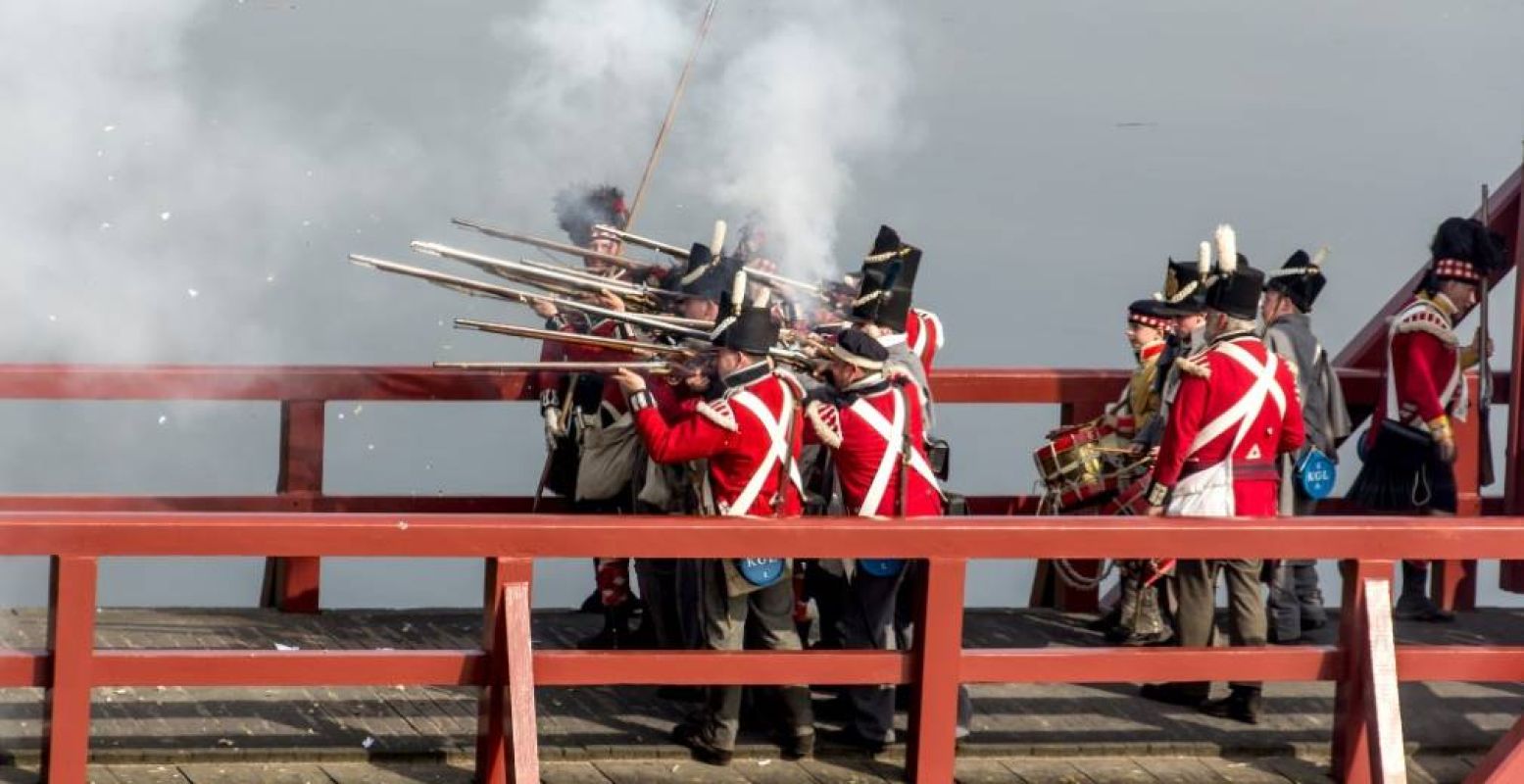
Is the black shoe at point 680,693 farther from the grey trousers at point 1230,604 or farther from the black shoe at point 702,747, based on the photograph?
the grey trousers at point 1230,604

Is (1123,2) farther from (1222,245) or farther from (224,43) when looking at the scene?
(1222,245)

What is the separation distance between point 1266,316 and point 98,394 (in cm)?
403

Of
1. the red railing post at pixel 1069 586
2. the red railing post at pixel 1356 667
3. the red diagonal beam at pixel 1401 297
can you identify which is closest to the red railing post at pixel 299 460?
the red railing post at pixel 1069 586

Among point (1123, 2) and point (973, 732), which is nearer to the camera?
point (973, 732)

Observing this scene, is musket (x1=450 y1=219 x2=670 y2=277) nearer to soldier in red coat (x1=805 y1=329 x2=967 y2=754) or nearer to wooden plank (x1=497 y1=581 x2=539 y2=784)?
soldier in red coat (x1=805 y1=329 x2=967 y2=754)

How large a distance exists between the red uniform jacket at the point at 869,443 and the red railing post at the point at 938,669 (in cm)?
65

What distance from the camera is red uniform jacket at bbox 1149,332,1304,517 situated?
9078 millimetres

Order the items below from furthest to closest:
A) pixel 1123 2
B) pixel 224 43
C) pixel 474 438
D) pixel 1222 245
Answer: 1. pixel 1123 2
2. pixel 474 438
3. pixel 224 43
4. pixel 1222 245

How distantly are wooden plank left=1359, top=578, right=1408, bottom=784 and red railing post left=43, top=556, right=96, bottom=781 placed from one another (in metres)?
3.48

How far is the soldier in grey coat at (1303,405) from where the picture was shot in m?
10.1

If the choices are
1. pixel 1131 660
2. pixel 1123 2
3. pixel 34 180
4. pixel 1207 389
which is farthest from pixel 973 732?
pixel 1123 2

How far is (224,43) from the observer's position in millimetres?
17250

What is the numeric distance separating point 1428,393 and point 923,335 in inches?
71.0

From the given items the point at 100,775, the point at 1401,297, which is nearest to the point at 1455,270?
the point at 1401,297
